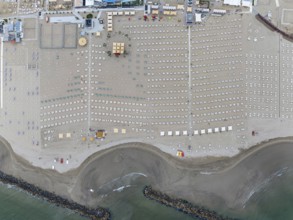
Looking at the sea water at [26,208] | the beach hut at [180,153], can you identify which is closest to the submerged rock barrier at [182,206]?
the beach hut at [180,153]

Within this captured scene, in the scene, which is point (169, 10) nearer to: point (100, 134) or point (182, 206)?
point (100, 134)

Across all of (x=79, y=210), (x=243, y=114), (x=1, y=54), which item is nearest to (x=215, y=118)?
(x=243, y=114)

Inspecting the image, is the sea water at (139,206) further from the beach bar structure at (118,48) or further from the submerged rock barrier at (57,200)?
the beach bar structure at (118,48)

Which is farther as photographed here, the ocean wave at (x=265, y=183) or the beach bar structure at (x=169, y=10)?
the beach bar structure at (x=169, y=10)

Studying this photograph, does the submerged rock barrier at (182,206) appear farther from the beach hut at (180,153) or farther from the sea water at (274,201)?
the beach hut at (180,153)

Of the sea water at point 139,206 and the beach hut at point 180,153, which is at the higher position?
the beach hut at point 180,153

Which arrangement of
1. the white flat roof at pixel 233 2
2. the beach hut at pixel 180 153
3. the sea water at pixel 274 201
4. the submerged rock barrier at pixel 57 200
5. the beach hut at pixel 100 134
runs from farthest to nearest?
1. the white flat roof at pixel 233 2
2. the beach hut at pixel 100 134
3. the beach hut at pixel 180 153
4. the submerged rock barrier at pixel 57 200
5. the sea water at pixel 274 201

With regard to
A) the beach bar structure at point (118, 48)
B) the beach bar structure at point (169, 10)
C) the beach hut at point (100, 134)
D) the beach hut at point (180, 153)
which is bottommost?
the beach hut at point (180, 153)

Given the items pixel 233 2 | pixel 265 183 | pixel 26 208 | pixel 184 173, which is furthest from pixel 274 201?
pixel 26 208

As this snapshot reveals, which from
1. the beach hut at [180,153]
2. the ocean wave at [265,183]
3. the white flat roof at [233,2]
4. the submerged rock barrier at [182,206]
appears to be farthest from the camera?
the white flat roof at [233,2]
